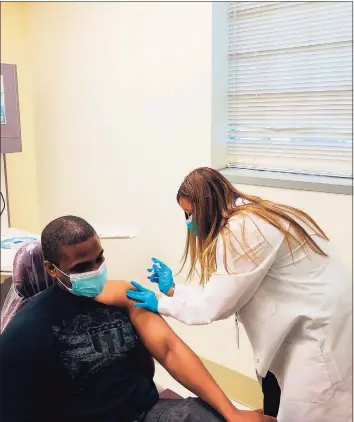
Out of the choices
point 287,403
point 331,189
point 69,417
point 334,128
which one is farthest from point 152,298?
point 334,128

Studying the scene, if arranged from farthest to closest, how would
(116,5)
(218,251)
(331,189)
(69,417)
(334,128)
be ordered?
1. (116,5)
2. (334,128)
3. (331,189)
4. (218,251)
5. (69,417)

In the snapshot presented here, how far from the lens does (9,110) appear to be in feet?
8.09

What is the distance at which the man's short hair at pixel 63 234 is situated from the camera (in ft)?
4.42

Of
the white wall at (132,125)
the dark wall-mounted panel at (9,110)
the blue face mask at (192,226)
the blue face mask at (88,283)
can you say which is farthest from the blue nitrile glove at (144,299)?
the dark wall-mounted panel at (9,110)

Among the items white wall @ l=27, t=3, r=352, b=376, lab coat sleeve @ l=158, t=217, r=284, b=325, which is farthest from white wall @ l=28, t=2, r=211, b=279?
lab coat sleeve @ l=158, t=217, r=284, b=325

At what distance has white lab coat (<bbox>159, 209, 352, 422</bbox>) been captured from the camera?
1462 mm

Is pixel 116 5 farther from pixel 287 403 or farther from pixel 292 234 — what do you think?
pixel 287 403

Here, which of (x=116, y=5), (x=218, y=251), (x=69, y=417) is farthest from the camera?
(x=116, y=5)

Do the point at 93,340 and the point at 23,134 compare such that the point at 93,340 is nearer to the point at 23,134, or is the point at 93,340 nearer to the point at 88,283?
the point at 88,283

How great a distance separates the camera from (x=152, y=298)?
60.1 inches

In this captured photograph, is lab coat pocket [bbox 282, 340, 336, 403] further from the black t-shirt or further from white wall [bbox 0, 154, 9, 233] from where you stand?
white wall [bbox 0, 154, 9, 233]

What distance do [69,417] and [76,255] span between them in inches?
17.3

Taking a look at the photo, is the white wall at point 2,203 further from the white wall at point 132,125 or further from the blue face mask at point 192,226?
the blue face mask at point 192,226

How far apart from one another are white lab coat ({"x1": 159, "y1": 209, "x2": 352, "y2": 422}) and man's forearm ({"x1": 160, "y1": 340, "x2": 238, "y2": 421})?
4.6 inches
